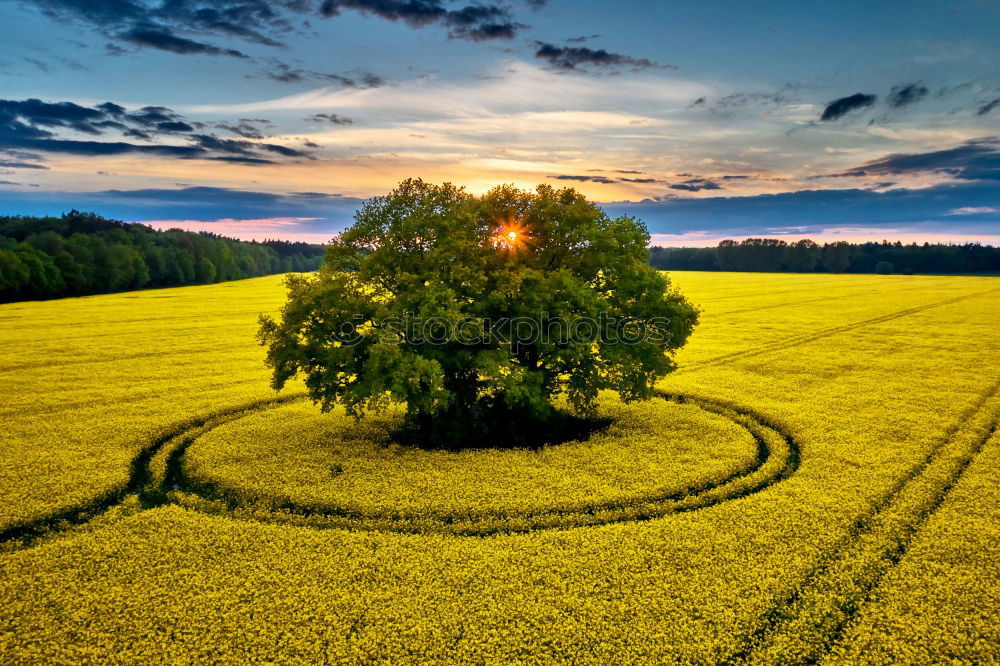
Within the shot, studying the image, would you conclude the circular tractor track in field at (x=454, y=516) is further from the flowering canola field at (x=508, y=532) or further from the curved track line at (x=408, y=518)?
the flowering canola field at (x=508, y=532)

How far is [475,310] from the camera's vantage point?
1001 inches

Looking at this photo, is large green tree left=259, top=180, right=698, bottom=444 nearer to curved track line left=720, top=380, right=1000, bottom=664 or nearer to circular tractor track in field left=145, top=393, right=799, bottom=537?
circular tractor track in field left=145, top=393, right=799, bottom=537

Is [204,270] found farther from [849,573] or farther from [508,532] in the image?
[849,573]

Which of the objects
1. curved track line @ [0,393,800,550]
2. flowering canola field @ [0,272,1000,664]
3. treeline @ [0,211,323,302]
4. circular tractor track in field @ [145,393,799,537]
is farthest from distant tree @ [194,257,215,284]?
curved track line @ [0,393,800,550]

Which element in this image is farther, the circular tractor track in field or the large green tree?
the large green tree

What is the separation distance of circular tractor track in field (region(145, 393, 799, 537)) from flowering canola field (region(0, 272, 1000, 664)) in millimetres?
106

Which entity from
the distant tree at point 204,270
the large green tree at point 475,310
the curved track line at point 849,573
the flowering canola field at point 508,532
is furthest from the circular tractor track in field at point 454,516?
the distant tree at point 204,270

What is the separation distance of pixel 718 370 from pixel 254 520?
33683 millimetres

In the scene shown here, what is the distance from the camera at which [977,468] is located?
73.7 ft

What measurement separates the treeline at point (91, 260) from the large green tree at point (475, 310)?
89.2m

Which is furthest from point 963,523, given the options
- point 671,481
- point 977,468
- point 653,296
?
point 653,296

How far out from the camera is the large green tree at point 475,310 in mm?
24406

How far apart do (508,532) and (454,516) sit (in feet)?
6.60

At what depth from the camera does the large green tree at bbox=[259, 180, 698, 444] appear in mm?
24406
